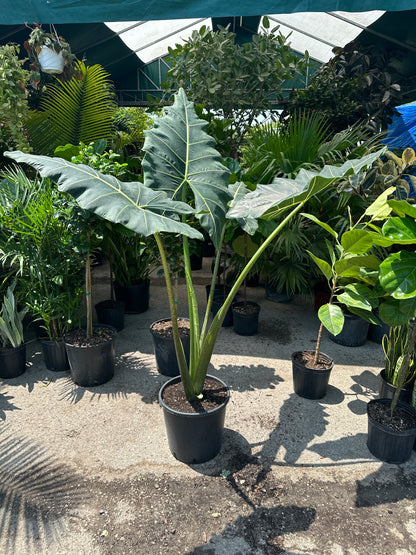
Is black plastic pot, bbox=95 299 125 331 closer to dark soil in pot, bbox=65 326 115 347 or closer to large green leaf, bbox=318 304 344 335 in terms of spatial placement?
dark soil in pot, bbox=65 326 115 347

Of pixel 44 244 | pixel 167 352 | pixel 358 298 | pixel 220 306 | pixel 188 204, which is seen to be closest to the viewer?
pixel 188 204

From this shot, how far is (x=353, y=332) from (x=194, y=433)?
2077mm

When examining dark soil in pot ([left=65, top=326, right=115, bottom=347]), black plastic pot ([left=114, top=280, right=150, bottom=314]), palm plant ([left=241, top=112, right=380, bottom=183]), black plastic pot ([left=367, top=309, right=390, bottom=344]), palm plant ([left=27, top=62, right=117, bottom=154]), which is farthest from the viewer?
black plastic pot ([left=114, top=280, right=150, bottom=314])

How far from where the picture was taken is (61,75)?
4551mm

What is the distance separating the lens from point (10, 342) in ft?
9.46

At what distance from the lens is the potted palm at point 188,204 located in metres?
1.45

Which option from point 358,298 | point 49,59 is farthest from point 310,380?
point 49,59

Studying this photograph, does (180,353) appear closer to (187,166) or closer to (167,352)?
(167,352)

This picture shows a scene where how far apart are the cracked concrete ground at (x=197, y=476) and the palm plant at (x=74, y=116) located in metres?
2.12

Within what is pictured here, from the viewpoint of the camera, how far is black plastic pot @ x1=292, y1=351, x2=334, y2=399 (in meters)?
2.56

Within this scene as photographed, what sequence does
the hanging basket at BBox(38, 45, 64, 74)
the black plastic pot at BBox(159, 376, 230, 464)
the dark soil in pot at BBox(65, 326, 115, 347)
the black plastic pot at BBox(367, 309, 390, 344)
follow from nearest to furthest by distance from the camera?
1. the black plastic pot at BBox(159, 376, 230, 464)
2. the dark soil in pot at BBox(65, 326, 115, 347)
3. the black plastic pot at BBox(367, 309, 390, 344)
4. the hanging basket at BBox(38, 45, 64, 74)

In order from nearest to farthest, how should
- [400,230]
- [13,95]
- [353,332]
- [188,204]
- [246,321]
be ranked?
[400,230] < [188,204] < [13,95] < [353,332] < [246,321]

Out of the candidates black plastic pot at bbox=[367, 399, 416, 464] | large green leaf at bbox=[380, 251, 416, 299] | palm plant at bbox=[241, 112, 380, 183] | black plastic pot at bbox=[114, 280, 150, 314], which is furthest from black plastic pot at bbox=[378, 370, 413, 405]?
black plastic pot at bbox=[114, 280, 150, 314]

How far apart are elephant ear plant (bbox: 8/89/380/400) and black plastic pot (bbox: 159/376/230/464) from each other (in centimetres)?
16
